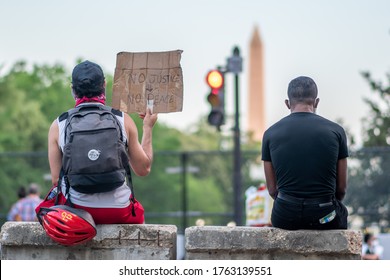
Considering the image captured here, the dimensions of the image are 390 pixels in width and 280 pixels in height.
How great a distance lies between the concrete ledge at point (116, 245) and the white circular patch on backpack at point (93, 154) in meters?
0.47

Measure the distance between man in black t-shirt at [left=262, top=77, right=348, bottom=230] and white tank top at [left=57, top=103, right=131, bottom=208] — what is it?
926mm

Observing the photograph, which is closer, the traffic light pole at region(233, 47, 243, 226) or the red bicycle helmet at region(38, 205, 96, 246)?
the red bicycle helmet at region(38, 205, 96, 246)

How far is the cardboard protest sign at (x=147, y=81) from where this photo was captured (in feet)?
26.0

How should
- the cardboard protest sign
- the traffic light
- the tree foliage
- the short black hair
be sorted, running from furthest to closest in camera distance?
the tree foliage → the traffic light → the cardboard protest sign → the short black hair

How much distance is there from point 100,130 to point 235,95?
13.1 meters

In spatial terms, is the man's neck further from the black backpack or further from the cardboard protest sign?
the black backpack

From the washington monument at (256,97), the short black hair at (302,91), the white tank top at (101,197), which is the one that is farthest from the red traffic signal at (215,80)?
the washington monument at (256,97)

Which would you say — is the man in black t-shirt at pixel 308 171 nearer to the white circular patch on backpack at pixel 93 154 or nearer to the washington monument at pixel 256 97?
the white circular patch on backpack at pixel 93 154

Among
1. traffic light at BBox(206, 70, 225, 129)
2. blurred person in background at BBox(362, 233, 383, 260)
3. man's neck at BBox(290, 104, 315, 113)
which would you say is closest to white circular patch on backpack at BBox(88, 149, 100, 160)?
man's neck at BBox(290, 104, 315, 113)

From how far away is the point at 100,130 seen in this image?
7133mm

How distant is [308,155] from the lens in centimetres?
734

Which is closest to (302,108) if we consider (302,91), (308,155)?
(302,91)

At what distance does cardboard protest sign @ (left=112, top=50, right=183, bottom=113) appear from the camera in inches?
312

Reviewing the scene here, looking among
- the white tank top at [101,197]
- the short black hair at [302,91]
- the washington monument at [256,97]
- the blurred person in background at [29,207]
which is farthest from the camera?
the washington monument at [256,97]
